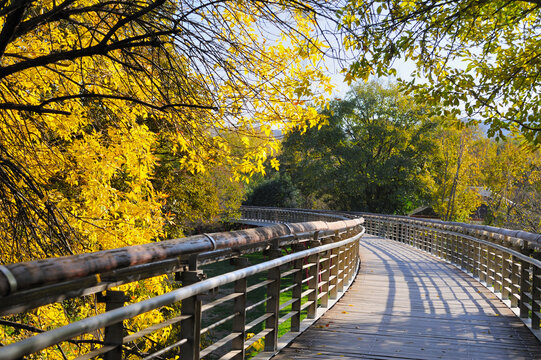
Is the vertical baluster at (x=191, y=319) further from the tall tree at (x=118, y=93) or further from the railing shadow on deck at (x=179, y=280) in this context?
the tall tree at (x=118, y=93)

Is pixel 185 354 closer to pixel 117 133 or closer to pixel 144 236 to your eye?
pixel 117 133

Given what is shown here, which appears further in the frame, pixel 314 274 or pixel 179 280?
pixel 314 274

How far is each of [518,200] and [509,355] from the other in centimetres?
3021

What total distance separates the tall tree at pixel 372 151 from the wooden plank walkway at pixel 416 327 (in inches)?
1349

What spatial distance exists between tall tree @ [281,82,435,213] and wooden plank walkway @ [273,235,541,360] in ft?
112


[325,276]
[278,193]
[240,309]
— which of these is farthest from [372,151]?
[240,309]

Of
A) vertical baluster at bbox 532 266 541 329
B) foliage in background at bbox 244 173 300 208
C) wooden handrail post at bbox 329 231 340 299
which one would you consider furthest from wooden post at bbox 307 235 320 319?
foliage in background at bbox 244 173 300 208

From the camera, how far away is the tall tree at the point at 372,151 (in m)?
46.1

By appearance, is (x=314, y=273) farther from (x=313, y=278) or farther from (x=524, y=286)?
(x=524, y=286)

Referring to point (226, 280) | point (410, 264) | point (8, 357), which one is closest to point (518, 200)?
point (410, 264)

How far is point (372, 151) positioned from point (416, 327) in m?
41.7

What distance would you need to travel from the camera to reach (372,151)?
4847cm

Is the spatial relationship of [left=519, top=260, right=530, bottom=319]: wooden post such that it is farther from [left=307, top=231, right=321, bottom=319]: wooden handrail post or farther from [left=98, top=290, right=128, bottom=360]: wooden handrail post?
[left=98, top=290, right=128, bottom=360]: wooden handrail post

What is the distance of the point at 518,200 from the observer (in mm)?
34031
